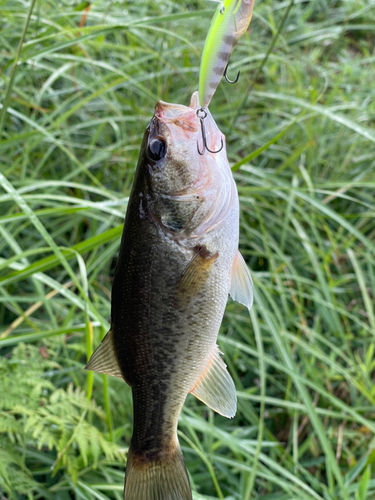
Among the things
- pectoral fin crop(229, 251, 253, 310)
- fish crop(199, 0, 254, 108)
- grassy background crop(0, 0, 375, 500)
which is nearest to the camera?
fish crop(199, 0, 254, 108)

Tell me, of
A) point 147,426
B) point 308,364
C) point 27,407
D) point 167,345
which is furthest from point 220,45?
point 308,364

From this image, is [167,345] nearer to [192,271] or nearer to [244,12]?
[192,271]

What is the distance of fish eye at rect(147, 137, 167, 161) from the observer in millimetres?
939

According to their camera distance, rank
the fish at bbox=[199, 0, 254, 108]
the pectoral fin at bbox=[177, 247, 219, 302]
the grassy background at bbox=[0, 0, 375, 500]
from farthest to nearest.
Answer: the grassy background at bbox=[0, 0, 375, 500], the pectoral fin at bbox=[177, 247, 219, 302], the fish at bbox=[199, 0, 254, 108]

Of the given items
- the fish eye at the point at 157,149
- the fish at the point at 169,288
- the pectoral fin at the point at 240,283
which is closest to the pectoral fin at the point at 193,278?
the fish at the point at 169,288

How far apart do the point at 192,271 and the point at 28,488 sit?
2.70ft

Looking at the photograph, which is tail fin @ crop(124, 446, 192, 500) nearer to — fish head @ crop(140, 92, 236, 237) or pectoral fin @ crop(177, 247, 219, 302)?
pectoral fin @ crop(177, 247, 219, 302)

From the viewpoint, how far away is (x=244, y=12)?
60 centimetres

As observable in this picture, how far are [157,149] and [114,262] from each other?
1580 mm

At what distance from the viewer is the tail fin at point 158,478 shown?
0.93 m

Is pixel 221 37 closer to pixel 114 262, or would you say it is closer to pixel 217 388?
pixel 217 388

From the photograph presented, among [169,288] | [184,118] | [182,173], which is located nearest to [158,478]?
[169,288]

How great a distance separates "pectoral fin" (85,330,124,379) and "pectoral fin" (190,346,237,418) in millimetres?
173

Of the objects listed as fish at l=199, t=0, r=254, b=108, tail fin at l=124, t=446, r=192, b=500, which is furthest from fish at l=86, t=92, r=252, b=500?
fish at l=199, t=0, r=254, b=108
